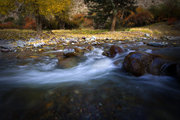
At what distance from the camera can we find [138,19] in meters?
19.2

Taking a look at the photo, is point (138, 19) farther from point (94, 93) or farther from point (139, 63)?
point (94, 93)

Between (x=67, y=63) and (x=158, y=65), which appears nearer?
(x=158, y=65)

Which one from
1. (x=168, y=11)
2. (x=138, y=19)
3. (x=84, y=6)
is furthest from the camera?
(x=84, y=6)

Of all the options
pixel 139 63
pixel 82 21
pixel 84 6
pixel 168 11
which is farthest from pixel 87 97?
pixel 84 6

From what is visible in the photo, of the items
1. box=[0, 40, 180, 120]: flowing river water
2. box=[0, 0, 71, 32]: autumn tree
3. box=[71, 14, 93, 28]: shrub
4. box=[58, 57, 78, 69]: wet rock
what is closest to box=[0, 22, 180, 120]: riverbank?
box=[0, 40, 180, 120]: flowing river water

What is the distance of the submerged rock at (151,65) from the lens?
230cm

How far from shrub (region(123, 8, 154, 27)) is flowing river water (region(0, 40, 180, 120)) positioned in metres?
19.0

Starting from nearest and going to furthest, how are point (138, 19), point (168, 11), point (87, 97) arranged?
1. point (87, 97)
2. point (138, 19)
3. point (168, 11)

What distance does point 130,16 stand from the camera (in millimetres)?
19438

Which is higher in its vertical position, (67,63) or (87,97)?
(67,63)

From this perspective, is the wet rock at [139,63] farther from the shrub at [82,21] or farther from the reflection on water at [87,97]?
the shrub at [82,21]

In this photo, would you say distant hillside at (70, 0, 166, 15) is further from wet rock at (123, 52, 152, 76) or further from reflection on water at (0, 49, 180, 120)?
reflection on water at (0, 49, 180, 120)

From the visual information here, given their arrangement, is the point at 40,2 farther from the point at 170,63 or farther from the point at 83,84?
the point at 170,63

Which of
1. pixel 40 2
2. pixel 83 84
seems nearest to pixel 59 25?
pixel 40 2
